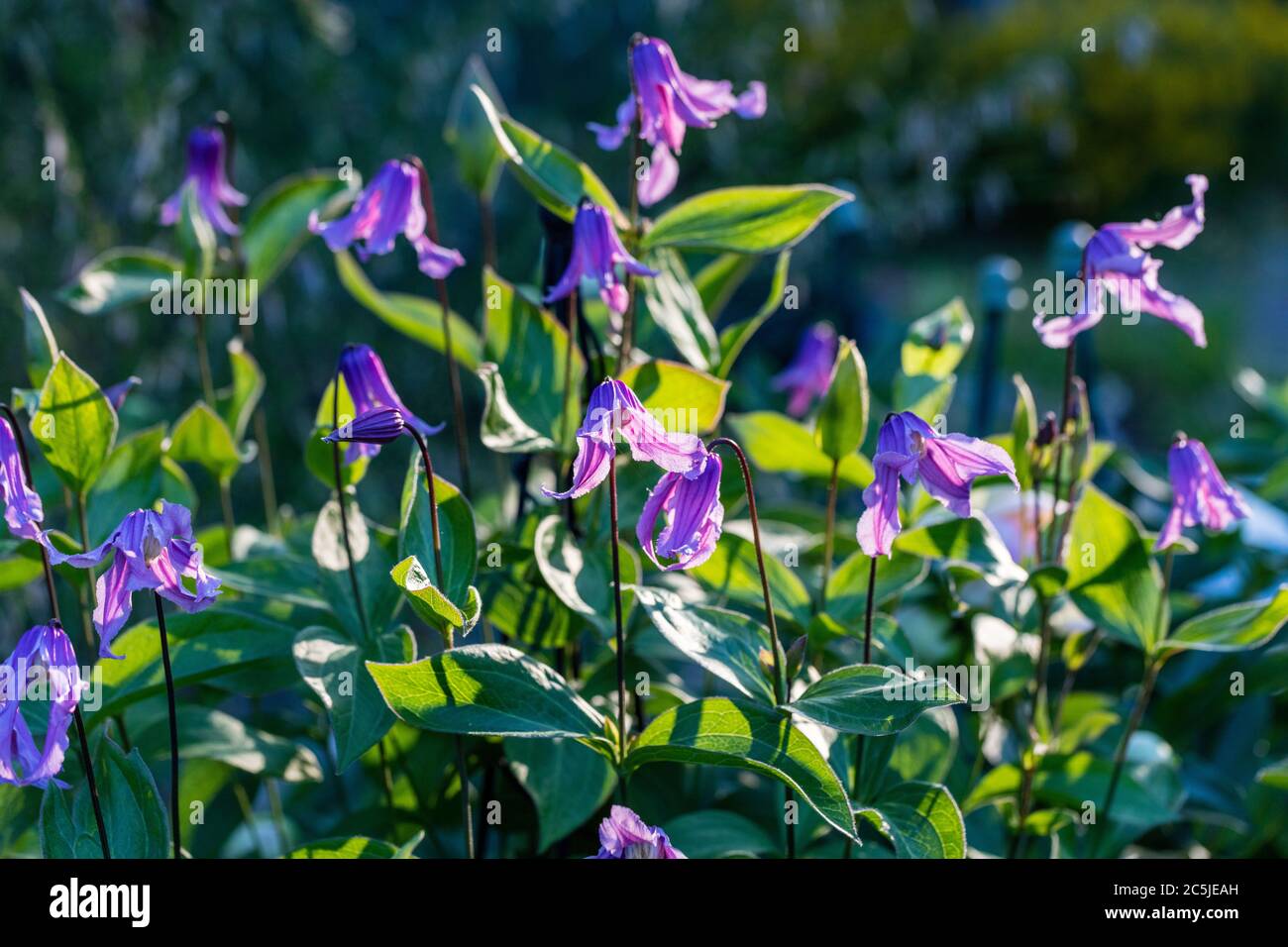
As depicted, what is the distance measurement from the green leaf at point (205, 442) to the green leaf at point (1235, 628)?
0.63 meters

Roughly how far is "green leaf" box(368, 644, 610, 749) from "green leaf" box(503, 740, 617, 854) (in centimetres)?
10

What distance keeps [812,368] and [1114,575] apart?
414mm

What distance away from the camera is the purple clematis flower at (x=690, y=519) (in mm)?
659

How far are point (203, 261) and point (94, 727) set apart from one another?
13.1 inches

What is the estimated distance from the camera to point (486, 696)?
665 mm

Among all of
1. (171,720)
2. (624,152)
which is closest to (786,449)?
(171,720)

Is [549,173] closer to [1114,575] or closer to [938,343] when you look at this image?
[938,343]

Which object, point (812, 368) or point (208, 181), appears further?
point (812, 368)

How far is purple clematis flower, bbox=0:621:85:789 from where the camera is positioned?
2.03 feet

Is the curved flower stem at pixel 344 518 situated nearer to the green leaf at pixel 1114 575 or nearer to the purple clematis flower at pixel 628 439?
the purple clematis flower at pixel 628 439

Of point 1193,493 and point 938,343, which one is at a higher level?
point 938,343

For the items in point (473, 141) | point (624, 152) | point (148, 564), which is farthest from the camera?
point (624, 152)

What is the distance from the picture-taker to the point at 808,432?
0.91m

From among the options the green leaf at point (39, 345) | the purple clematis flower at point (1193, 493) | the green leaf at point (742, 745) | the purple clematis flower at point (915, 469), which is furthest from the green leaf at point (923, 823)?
the green leaf at point (39, 345)
